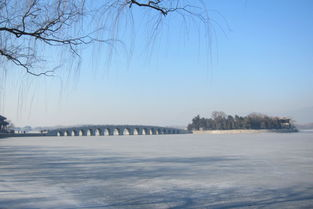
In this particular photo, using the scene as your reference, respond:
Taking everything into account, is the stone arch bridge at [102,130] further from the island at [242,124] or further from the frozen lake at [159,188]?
the frozen lake at [159,188]

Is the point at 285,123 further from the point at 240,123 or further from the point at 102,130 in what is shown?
the point at 102,130

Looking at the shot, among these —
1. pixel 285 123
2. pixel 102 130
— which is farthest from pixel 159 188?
pixel 285 123

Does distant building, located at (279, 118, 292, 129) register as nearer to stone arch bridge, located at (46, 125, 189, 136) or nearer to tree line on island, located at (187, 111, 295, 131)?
tree line on island, located at (187, 111, 295, 131)

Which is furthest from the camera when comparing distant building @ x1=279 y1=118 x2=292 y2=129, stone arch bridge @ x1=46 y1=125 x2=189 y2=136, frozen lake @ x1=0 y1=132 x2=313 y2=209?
distant building @ x1=279 y1=118 x2=292 y2=129

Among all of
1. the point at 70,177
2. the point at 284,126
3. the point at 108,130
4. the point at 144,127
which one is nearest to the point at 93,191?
the point at 70,177

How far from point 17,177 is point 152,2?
259 inches

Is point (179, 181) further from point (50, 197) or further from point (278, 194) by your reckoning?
point (50, 197)

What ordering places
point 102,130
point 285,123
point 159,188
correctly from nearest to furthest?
1. point 159,188
2. point 102,130
3. point 285,123

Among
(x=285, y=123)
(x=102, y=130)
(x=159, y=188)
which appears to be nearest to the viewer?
(x=159, y=188)

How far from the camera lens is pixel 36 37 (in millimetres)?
5191

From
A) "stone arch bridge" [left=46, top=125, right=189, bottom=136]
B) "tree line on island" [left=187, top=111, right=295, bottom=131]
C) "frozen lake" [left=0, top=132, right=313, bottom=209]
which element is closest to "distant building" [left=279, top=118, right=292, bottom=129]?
"tree line on island" [left=187, top=111, right=295, bottom=131]

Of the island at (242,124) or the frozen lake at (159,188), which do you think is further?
the island at (242,124)

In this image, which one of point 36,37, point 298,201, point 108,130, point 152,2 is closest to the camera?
point 152,2

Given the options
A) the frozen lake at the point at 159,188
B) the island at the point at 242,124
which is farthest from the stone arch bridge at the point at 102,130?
the frozen lake at the point at 159,188
